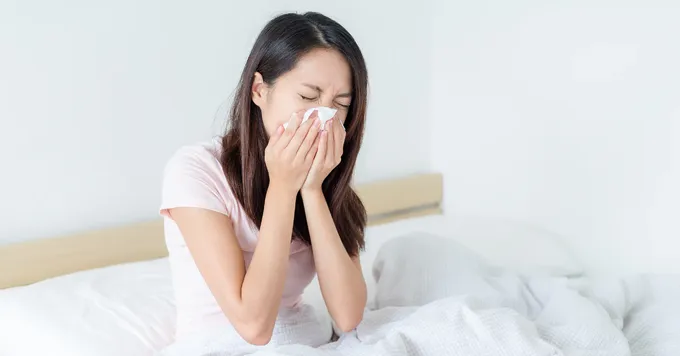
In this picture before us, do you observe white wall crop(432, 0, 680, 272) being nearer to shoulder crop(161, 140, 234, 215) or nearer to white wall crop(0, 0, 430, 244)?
white wall crop(0, 0, 430, 244)

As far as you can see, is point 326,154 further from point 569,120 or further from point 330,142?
point 569,120

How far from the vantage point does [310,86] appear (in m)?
1.26

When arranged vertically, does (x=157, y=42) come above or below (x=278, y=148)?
above

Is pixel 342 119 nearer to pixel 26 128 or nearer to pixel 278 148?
pixel 278 148

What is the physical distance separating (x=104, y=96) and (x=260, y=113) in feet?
2.08

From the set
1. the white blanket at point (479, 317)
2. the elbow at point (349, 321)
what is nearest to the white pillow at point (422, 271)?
the white blanket at point (479, 317)

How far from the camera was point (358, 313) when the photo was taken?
1.37 meters

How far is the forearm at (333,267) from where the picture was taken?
132 centimetres

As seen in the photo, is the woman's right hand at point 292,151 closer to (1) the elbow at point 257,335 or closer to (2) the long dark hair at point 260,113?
(2) the long dark hair at point 260,113

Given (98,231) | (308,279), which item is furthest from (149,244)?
(308,279)

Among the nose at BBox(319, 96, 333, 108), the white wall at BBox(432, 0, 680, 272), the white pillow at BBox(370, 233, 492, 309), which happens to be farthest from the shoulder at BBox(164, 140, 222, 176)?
the white wall at BBox(432, 0, 680, 272)

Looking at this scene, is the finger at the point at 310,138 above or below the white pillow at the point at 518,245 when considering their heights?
above

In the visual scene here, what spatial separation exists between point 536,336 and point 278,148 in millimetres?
518

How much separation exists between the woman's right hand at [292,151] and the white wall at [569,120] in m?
1.05
